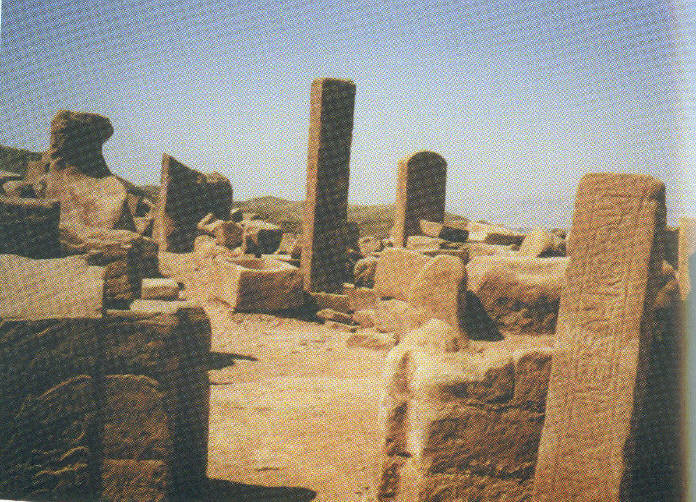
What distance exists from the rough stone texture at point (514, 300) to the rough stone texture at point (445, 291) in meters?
0.11

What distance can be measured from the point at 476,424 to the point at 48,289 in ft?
7.91

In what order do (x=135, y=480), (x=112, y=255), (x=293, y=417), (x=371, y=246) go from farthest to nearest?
(x=371, y=246), (x=293, y=417), (x=112, y=255), (x=135, y=480)

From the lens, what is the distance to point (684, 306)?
352 centimetres

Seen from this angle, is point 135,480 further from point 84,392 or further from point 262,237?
point 262,237

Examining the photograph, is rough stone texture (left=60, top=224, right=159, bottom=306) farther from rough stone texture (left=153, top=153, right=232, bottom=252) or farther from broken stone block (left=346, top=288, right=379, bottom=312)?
rough stone texture (left=153, top=153, right=232, bottom=252)

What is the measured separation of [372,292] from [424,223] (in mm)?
2482

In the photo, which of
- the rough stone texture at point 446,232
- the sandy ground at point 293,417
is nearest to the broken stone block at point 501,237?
the rough stone texture at point 446,232

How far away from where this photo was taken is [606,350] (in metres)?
3.08

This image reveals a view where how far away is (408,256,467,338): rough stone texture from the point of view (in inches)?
147

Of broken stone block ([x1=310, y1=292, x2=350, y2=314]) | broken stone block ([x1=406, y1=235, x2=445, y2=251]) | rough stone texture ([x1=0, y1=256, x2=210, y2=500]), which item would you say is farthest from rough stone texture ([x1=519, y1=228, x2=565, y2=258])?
rough stone texture ([x1=0, y1=256, x2=210, y2=500])

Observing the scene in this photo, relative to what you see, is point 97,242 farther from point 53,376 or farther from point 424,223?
point 424,223

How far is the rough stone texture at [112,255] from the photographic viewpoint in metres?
3.60

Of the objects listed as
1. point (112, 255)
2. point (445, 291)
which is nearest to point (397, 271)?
point (445, 291)

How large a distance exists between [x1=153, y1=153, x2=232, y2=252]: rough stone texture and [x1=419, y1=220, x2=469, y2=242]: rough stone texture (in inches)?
242
